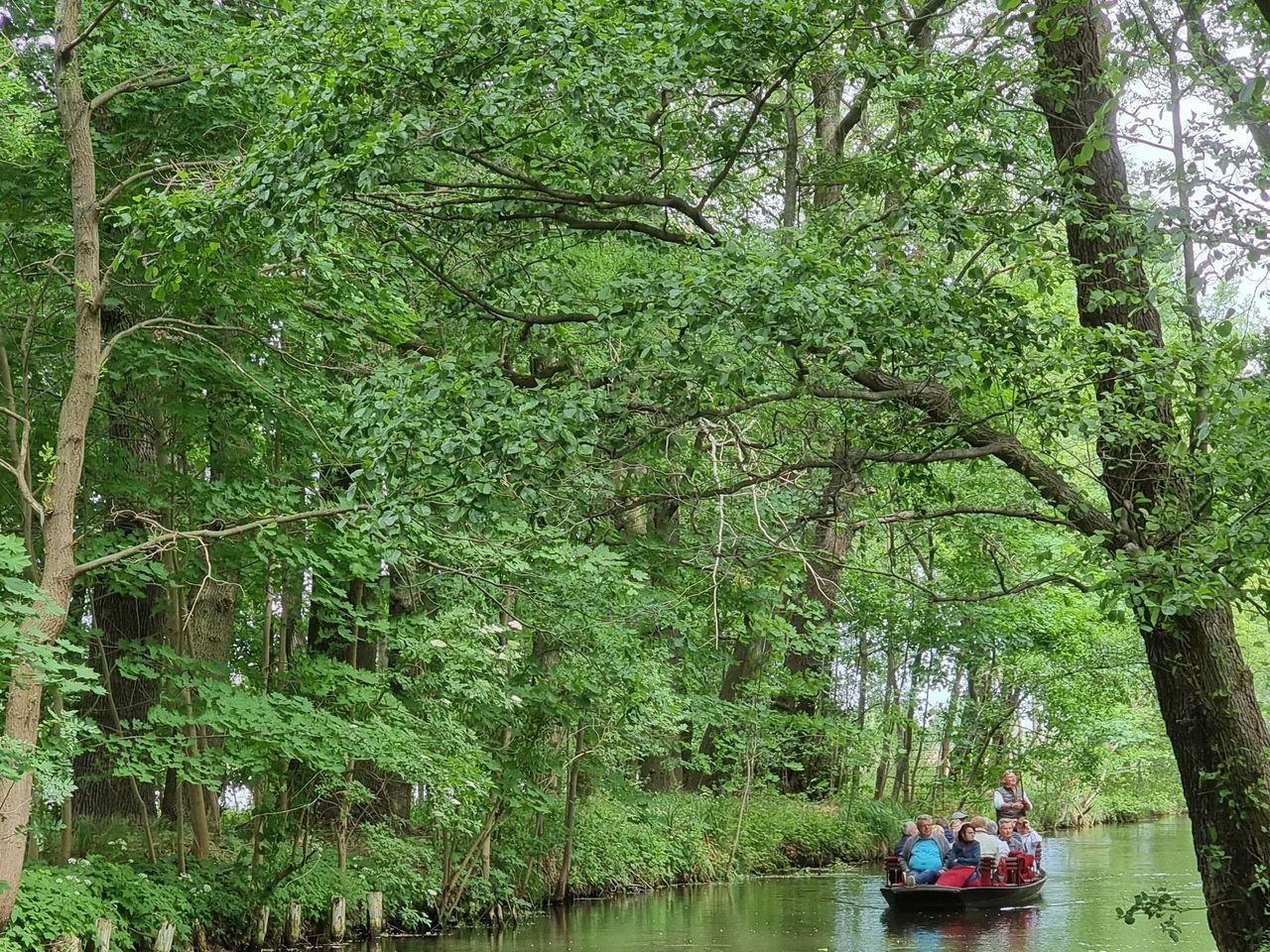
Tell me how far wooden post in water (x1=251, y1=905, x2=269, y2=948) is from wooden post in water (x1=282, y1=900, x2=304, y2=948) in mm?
317

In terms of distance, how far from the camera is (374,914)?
13.7m

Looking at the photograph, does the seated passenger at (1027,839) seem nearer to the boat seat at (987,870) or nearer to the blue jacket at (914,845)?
the boat seat at (987,870)

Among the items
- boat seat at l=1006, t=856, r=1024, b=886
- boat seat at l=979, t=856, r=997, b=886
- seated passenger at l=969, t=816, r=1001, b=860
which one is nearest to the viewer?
boat seat at l=979, t=856, r=997, b=886

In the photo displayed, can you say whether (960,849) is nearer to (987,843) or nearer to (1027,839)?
(987,843)

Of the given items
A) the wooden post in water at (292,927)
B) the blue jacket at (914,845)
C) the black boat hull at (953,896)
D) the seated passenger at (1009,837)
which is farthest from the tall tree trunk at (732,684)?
the wooden post in water at (292,927)

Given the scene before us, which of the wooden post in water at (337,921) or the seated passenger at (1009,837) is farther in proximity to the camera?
the seated passenger at (1009,837)

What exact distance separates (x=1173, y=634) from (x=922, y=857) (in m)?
11.1

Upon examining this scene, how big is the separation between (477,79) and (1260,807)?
612cm

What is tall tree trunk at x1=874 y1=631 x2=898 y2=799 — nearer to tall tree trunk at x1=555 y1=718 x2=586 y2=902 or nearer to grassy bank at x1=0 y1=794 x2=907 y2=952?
grassy bank at x1=0 y1=794 x2=907 y2=952

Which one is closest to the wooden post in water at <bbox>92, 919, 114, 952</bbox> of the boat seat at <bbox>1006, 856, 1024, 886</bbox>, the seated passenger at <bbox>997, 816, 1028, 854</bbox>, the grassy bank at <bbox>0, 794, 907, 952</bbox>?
the grassy bank at <bbox>0, 794, 907, 952</bbox>

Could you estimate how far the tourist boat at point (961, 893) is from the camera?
17.4 metres

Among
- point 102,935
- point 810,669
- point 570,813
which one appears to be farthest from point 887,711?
point 102,935

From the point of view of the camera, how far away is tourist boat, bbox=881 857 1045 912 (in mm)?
17359

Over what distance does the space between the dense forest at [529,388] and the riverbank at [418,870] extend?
2.5 inches
